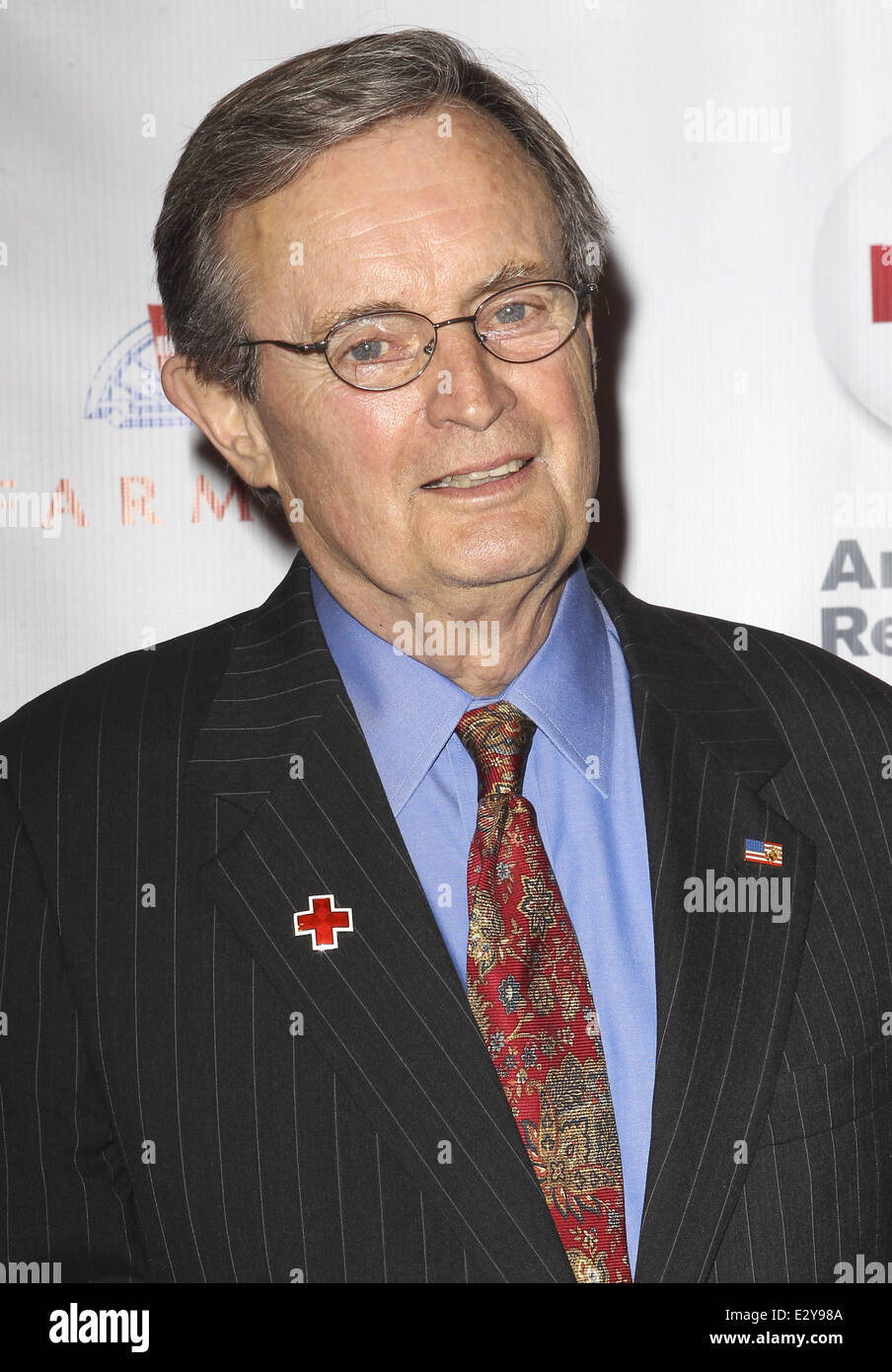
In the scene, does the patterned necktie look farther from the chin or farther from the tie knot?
the chin

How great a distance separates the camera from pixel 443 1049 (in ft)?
3.91

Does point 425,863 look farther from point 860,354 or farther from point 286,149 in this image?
point 860,354

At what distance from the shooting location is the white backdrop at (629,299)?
209 cm

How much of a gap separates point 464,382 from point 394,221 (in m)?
0.18

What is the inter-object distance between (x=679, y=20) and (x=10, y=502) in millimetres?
1299

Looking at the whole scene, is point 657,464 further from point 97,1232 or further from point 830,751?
point 97,1232

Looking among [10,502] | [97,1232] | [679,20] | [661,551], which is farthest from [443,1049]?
[679,20]

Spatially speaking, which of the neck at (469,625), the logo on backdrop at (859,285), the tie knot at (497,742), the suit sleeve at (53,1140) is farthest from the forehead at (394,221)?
the logo on backdrop at (859,285)

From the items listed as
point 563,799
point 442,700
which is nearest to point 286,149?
point 442,700

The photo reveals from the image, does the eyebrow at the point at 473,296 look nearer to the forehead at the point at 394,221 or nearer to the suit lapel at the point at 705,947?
the forehead at the point at 394,221

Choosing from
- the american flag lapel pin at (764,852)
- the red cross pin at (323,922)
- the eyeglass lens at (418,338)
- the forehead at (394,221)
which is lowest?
the red cross pin at (323,922)

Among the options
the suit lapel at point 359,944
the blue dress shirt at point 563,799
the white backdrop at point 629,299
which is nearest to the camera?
the suit lapel at point 359,944

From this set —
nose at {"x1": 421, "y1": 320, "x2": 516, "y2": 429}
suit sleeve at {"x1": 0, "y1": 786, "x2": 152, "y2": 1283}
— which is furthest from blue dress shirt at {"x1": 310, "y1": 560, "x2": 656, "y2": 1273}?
suit sleeve at {"x1": 0, "y1": 786, "x2": 152, "y2": 1283}

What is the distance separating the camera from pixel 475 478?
1296 millimetres
